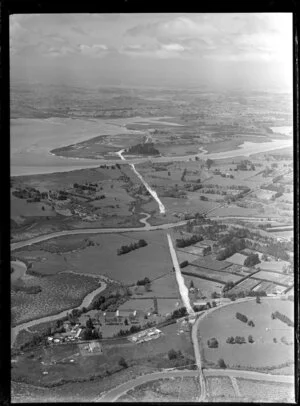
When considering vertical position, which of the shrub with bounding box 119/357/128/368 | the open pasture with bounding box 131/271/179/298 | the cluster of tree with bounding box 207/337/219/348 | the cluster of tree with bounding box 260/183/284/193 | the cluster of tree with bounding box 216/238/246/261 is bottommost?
the shrub with bounding box 119/357/128/368

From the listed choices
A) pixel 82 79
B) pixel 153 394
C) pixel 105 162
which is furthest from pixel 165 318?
pixel 82 79

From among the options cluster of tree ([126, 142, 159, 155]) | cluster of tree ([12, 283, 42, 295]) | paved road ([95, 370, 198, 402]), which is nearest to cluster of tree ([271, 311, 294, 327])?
paved road ([95, 370, 198, 402])

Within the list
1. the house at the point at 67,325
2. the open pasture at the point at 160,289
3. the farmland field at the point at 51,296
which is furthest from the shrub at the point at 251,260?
the house at the point at 67,325

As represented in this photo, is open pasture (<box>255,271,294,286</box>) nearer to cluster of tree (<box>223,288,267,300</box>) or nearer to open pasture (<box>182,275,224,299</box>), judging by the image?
cluster of tree (<box>223,288,267,300</box>)

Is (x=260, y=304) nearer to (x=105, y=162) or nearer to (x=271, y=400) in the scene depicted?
(x=271, y=400)

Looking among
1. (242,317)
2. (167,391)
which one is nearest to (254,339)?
(242,317)

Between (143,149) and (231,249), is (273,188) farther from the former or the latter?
(143,149)
